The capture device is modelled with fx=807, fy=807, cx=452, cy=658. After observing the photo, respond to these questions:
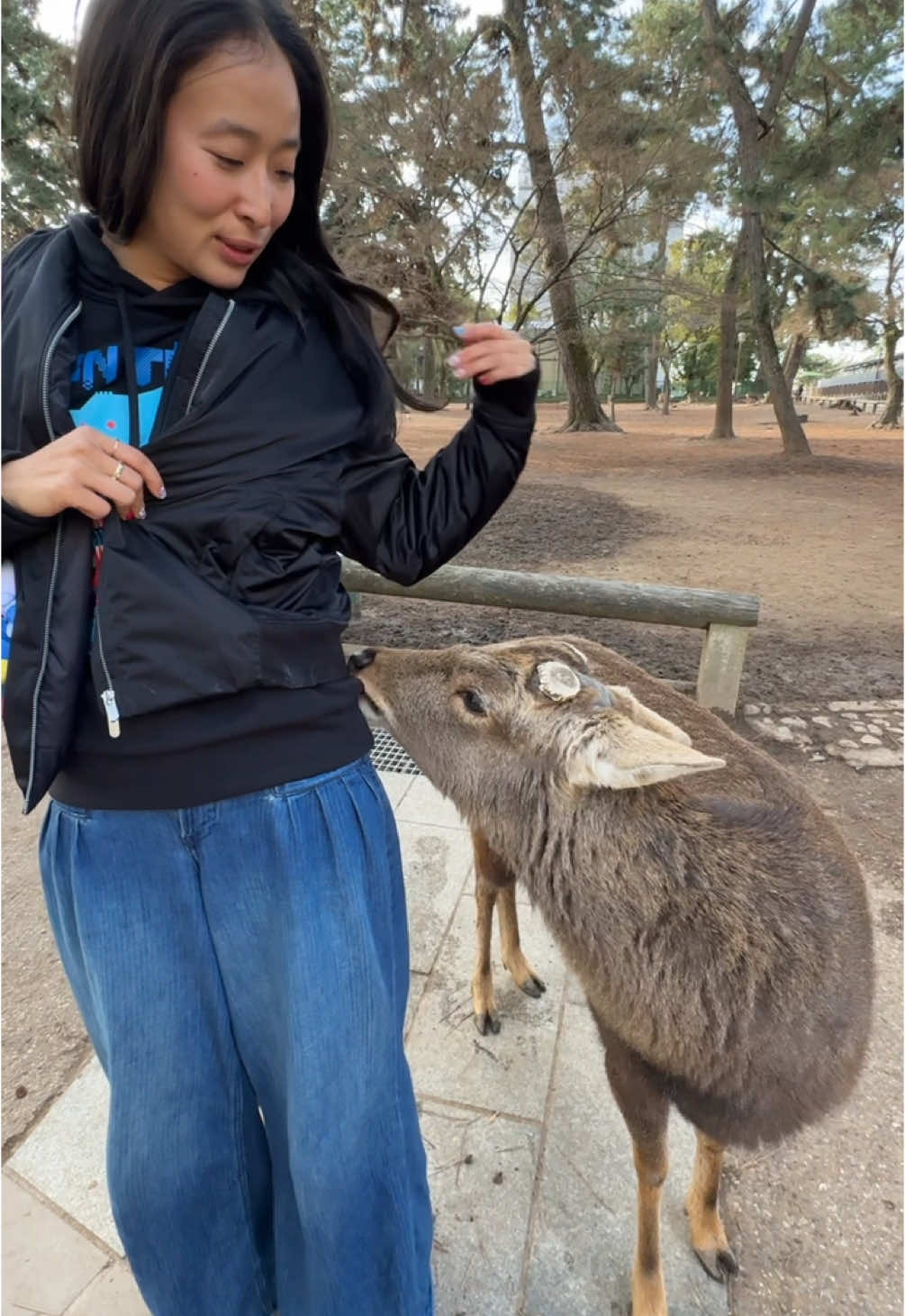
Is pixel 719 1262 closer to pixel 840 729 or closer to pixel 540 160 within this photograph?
pixel 840 729

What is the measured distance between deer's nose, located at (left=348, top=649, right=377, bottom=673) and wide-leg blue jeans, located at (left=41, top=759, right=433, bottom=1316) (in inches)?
33.3

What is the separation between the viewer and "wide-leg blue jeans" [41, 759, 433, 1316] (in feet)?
4.46

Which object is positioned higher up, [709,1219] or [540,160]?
[540,160]

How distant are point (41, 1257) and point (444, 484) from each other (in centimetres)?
225

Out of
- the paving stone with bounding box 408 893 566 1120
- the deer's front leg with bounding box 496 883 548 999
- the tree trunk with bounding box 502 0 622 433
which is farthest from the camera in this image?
the tree trunk with bounding box 502 0 622 433

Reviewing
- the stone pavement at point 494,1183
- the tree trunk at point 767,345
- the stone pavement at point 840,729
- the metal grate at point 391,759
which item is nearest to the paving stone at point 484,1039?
the stone pavement at point 494,1183

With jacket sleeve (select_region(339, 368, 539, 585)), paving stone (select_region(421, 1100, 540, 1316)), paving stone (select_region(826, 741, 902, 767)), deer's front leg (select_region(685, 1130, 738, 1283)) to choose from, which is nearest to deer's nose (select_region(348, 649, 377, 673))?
jacket sleeve (select_region(339, 368, 539, 585))

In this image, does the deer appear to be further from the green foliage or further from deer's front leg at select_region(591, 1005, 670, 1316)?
the green foliage

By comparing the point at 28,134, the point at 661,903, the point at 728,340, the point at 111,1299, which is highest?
the point at 28,134

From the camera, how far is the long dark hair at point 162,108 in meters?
1.21

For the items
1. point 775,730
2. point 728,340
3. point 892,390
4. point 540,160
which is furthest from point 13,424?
point 892,390

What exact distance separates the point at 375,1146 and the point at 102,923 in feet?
2.13

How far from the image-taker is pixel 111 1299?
201 cm

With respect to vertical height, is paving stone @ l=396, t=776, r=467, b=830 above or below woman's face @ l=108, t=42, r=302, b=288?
below
